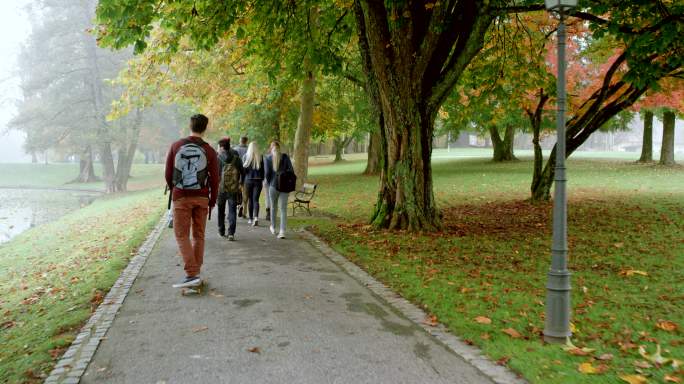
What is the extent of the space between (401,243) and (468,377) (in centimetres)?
612

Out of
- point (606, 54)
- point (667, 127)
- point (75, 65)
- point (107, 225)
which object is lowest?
point (107, 225)

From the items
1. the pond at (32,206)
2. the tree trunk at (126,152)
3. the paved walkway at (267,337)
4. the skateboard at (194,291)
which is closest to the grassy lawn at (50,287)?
the paved walkway at (267,337)

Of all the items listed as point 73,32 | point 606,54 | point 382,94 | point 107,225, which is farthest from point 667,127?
point 73,32

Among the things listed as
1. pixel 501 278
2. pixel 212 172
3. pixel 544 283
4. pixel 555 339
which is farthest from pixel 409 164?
pixel 555 339

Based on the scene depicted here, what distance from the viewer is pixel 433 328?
592 cm

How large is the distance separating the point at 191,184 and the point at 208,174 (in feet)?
0.85

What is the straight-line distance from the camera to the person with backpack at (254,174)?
42.2 feet

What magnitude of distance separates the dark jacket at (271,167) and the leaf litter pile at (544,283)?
1.63 m

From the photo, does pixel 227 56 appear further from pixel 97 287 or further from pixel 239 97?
pixel 97 287

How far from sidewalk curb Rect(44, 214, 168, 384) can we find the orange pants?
2.93ft

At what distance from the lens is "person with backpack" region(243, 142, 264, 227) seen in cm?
1286

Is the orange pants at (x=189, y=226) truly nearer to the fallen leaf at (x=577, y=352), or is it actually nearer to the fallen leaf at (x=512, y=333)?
the fallen leaf at (x=512, y=333)

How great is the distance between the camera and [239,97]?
24.0 meters

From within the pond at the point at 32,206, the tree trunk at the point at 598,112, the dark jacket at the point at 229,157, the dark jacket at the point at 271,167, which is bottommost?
the pond at the point at 32,206
